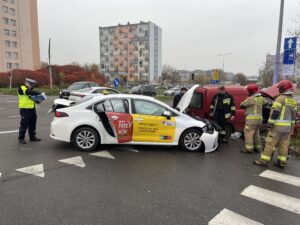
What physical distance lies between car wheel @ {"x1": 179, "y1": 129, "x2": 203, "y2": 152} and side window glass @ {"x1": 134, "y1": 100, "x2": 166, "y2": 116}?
86cm

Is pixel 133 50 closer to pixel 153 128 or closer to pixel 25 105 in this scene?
pixel 25 105

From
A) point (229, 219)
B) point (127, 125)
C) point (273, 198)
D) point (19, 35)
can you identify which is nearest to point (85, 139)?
point (127, 125)

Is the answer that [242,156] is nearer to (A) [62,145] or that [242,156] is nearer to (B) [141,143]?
(B) [141,143]

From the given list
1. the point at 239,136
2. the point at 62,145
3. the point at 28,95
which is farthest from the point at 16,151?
the point at 239,136

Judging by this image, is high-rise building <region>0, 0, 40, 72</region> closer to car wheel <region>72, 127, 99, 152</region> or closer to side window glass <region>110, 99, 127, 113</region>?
car wheel <region>72, 127, 99, 152</region>

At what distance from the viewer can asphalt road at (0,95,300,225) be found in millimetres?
3076

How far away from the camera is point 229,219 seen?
306cm

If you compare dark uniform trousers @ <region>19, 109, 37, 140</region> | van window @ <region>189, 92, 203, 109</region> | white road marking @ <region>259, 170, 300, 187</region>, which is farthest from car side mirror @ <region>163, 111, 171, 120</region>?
dark uniform trousers @ <region>19, 109, 37, 140</region>

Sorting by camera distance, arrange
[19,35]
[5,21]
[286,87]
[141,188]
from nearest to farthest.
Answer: [141,188], [286,87], [5,21], [19,35]

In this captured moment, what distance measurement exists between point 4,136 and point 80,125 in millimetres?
3175

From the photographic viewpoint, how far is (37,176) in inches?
168

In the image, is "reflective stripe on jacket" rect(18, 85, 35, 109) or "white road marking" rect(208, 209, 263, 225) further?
"reflective stripe on jacket" rect(18, 85, 35, 109)

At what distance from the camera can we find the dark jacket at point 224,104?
664 cm

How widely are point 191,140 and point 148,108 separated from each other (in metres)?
1.38
